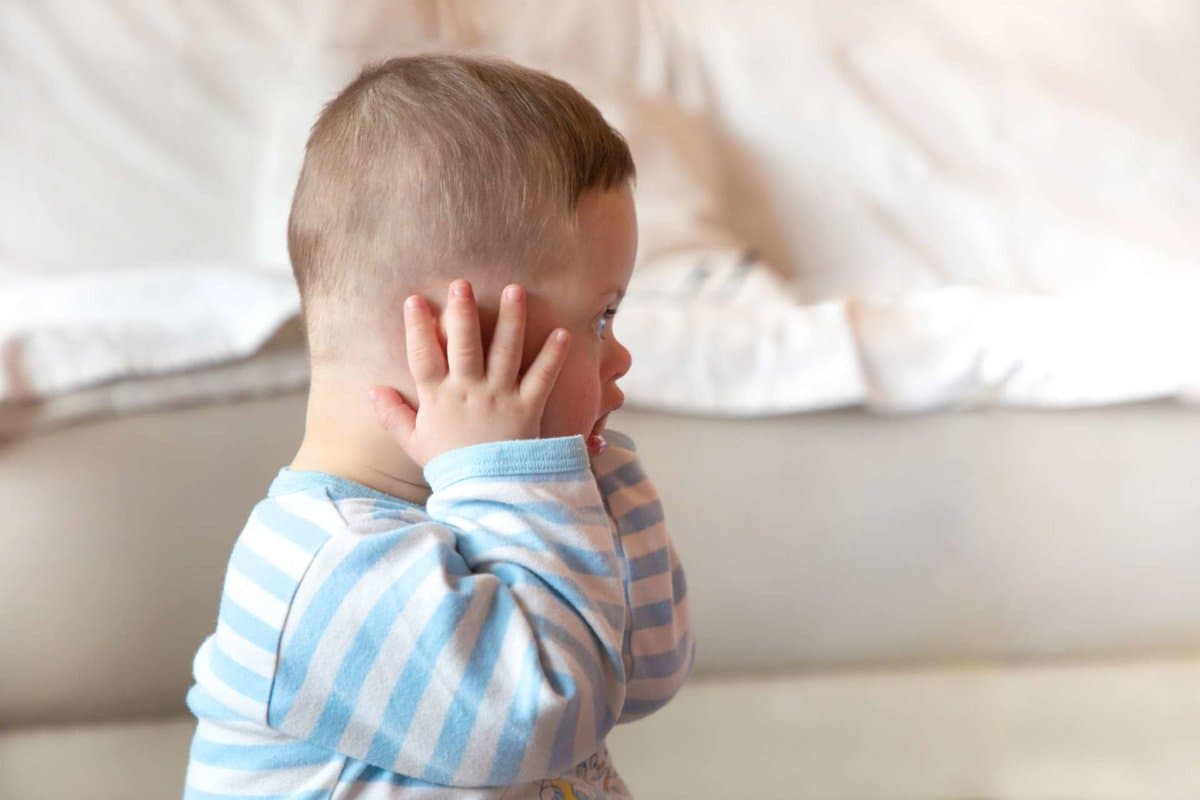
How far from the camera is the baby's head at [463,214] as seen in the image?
0.59 metres

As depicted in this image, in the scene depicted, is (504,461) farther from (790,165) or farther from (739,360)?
(790,165)

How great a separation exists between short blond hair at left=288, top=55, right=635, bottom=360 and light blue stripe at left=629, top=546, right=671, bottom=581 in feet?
0.60

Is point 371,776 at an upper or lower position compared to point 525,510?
lower

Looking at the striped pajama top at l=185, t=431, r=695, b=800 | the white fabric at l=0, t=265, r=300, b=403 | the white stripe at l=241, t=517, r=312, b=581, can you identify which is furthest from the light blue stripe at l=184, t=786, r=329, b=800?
the white fabric at l=0, t=265, r=300, b=403

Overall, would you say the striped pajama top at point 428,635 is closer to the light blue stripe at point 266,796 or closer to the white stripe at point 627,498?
the light blue stripe at point 266,796

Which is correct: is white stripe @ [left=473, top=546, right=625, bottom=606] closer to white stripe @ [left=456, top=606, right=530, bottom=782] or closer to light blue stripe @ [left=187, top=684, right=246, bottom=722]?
white stripe @ [left=456, top=606, right=530, bottom=782]

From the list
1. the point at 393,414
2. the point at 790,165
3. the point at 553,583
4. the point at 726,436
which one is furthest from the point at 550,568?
the point at 790,165

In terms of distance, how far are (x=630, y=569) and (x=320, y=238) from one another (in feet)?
0.79

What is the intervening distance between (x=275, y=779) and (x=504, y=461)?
190 mm

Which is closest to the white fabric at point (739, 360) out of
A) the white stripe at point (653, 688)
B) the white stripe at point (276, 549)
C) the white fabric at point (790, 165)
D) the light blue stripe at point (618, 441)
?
the white fabric at point (790, 165)

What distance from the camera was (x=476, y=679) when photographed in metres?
0.55

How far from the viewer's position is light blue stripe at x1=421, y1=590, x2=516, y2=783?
0.55 metres

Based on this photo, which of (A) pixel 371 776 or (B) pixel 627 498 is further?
(B) pixel 627 498

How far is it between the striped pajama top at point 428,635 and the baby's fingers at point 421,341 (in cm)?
4
